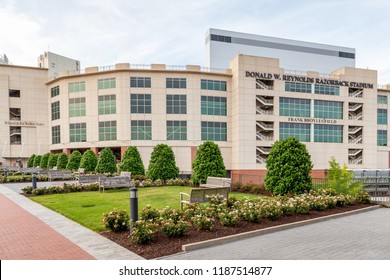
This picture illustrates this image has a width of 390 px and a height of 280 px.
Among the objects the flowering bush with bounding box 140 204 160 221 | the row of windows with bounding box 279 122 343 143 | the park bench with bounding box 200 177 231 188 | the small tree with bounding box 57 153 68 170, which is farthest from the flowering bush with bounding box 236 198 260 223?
the row of windows with bounding box 279 122 343 143

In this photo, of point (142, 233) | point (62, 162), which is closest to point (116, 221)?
point (142, 233)

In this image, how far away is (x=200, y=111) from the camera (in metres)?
42.5

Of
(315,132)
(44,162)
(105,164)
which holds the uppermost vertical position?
(315,132)

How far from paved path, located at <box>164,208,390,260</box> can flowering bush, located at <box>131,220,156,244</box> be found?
87 cm

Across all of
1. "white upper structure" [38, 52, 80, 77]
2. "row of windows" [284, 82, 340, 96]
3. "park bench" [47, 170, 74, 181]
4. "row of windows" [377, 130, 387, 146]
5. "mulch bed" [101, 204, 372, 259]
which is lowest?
"park bench" [47, 170, 74, 181]

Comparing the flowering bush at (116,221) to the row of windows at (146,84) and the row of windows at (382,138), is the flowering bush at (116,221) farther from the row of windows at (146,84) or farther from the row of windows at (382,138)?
the row of windows at (382,138)

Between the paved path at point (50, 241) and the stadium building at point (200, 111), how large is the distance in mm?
31800

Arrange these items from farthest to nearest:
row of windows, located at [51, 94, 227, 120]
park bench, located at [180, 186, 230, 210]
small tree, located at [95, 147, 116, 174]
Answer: row of windows, located at [51, 94, 227, 120]
small tree, located at [95, 147, 116, 174]
park bench, located at [180, 186, 230, 210]

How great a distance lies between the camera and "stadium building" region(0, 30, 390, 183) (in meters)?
41.6

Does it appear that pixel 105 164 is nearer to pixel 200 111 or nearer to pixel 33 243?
pixel 200 111

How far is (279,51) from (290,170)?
2470 inches

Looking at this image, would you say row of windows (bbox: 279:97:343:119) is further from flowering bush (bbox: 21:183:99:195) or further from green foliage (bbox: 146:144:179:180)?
flowering bush (bbox: 21:183:99:195)

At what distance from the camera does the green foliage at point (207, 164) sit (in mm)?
20469

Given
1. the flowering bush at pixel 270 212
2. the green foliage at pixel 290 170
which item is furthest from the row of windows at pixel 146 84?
the flowering bush at pixel 270 212
